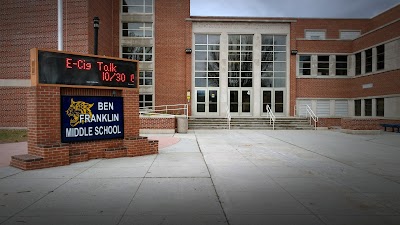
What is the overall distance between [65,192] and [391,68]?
2423cm

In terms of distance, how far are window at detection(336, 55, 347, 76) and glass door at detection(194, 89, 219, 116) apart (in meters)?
12.1

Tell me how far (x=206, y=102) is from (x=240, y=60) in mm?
5335

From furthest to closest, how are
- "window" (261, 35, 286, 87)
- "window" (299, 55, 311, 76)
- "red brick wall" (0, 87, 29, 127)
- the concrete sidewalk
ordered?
"window" (261, 35, 286, 87), "window" (299, 55, 311, 76), "red brick wall" (0, 87, 29, 127), the concrete sidewalk

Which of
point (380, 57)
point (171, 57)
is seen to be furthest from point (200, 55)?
point (380, 57)

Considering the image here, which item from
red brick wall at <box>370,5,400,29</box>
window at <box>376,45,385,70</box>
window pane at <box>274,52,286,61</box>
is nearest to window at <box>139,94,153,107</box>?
window pane at <box>274,52,286,61</box>

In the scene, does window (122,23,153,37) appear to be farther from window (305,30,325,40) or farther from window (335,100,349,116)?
window (335,100,349,116)

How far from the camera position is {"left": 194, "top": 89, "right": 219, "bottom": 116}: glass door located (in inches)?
1089

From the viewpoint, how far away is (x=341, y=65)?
2786cm

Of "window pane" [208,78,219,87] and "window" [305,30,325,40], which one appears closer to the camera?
"window pane" [208,78,219,87]

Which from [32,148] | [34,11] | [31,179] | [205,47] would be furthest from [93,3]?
[31,179]

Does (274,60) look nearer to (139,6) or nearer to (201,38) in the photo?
(201,38)

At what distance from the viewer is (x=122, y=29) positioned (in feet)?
91.7

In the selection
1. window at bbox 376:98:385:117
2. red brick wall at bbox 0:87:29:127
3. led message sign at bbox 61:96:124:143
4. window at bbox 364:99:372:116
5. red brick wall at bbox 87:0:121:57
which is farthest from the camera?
window at bbox 364:99:372:116

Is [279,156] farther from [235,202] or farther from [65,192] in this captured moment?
[65,192]
